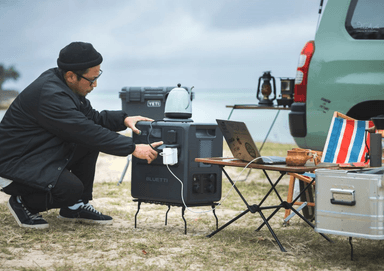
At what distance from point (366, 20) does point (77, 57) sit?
2279 mm

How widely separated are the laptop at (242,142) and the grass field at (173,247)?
0.50 meters

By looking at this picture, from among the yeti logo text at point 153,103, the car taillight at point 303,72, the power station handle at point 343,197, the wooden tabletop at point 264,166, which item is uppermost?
the car taillight at point 303,72

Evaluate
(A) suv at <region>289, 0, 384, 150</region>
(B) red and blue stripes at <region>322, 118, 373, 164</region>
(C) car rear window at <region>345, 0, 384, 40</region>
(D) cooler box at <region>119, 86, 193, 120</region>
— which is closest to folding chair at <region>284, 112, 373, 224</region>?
(B) red and blue stripes at <region>322, 118, 373, 164</region>

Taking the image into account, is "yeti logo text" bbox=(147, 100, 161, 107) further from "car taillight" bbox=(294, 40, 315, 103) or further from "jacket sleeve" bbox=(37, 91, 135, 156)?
"jacket sleeve" bbox=(37, 91, 135, 156)

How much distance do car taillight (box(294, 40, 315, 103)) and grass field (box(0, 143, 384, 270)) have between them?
3.46 feet

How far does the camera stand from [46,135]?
320 cm

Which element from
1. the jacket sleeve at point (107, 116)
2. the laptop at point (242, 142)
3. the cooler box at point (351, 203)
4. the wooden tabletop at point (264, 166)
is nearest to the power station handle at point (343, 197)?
the cooler box at point (351, 203)

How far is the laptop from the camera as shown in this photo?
2.81 metres

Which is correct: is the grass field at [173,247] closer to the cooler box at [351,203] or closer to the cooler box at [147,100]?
the cooler box at [351,203]

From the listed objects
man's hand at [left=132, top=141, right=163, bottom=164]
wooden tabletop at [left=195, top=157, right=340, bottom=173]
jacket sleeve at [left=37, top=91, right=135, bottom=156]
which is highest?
jacket sleeve at [left=37, top=91, right=135, bottom=156]

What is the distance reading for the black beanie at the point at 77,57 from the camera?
126 inches

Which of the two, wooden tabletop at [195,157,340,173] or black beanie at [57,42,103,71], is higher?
black beanie at [57,42,103,71]

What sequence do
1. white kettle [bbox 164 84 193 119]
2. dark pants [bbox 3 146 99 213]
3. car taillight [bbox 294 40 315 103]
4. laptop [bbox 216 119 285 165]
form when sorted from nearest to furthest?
laptop [bbox 216 119 285 165], dark pants [bbox 3 146 99 213], white kettle [bbox 164 84 193 119], car taillight [bbox 294 40 315 103]

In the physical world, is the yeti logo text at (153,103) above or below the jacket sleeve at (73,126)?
above
